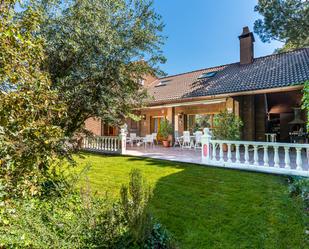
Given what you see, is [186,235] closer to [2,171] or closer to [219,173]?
[2,171]

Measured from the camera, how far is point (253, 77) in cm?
1270

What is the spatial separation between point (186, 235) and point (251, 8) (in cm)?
2045

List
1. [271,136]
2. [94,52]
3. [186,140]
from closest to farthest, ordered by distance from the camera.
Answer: [94,52] < [271,136] < [186,140]

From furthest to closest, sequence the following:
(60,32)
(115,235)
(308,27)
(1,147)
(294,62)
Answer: (308,27)
(294,62)
(60,32)
(115,235)
(1,147)

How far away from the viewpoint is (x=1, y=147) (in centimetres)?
299

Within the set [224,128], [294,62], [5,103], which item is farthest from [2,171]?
[294,62]

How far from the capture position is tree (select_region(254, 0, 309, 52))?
1792 cm

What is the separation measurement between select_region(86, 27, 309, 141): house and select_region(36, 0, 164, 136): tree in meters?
6.26

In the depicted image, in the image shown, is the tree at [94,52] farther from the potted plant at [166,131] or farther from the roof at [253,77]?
the potted plant at [166,131]

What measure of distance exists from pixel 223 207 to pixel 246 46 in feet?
44.2

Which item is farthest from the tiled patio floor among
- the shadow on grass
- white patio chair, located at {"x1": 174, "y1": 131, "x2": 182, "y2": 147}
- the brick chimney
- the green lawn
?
the brick chimney

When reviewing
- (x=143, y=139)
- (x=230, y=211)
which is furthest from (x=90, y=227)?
(x=143, y=139)

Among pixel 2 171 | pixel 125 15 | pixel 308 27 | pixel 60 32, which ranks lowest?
pixel 2 171

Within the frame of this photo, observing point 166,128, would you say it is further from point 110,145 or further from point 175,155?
point 175,155
